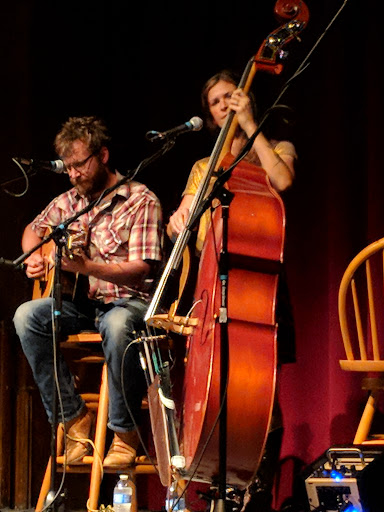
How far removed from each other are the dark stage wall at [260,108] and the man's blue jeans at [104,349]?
2.18 ft

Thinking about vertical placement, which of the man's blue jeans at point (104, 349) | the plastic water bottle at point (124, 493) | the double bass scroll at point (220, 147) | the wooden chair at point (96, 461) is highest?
the double bass scroll at point (220, 147)

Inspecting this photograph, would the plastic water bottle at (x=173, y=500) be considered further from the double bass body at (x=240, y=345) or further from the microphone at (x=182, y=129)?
the microphone at (x=182, y=129)

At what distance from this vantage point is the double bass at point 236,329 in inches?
85.3

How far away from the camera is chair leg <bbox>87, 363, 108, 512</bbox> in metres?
2.79

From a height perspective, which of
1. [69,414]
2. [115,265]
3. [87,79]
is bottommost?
[69,414]

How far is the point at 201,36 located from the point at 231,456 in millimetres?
2000

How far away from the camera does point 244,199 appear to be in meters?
2.33

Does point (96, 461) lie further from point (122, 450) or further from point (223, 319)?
point (223, 319)

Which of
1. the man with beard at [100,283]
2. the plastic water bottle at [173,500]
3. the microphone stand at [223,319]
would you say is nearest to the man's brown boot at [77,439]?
the man with beard at [100,283]

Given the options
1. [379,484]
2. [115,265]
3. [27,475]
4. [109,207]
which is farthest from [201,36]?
[379,484]

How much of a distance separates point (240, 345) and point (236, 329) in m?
0.04

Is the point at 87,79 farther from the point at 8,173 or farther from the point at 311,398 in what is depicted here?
the point at 311,398

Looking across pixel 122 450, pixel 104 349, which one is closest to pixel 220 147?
pixel 104 349

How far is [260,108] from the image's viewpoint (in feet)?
10.9
